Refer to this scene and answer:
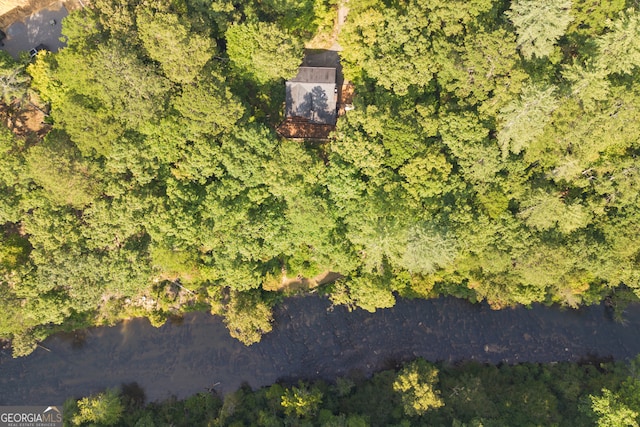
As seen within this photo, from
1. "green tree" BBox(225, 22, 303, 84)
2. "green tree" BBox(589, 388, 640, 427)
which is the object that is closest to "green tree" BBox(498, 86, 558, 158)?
"green tree" BBox(225, 22, 303, 84)

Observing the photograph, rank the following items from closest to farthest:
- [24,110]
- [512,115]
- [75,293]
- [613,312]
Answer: [512,115] → [75,293] → [24,110] → [613,312]

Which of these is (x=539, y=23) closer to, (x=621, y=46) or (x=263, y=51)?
(x=621, y=46)

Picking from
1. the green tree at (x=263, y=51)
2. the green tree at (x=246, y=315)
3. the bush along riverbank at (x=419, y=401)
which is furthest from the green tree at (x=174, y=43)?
the bush along riverbank at (x=419, y=401)

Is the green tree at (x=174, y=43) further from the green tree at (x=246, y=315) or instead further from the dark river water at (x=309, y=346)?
the dark river water at (x=309, y=346)

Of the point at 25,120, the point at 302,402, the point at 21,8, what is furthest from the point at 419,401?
the point at 21,8

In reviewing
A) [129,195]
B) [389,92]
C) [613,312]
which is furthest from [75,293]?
[613,312]

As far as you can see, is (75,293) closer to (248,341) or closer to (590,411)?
(248,341)
